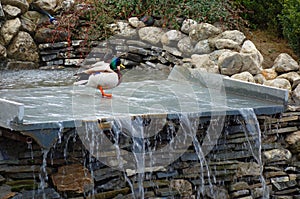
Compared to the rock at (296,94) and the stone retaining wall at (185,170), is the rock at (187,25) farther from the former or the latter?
the stone retaining wall at (185,170)

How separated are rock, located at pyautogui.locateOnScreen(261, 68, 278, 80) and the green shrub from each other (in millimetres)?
710

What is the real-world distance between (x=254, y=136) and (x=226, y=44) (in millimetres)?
2145

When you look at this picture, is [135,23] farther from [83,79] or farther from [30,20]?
[83,79]

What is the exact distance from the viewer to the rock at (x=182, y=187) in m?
4.66

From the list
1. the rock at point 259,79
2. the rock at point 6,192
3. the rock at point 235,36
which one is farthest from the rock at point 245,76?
the rock at point 6,192

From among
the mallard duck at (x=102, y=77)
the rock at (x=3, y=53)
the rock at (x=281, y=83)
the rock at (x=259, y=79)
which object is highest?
the mallard duck at (x=102, y=77)

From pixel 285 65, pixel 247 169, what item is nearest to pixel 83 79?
pixel 247 169

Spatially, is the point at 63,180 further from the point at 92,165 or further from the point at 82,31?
the point at 82,31

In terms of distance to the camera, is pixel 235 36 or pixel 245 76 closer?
pixel 245 76

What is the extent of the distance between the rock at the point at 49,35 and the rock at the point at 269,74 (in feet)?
10.5

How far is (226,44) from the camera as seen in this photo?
22.5ft

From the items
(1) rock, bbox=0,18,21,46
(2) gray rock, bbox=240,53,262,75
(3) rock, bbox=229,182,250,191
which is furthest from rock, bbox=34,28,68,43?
(3) rock, bbox=229,182,250,191

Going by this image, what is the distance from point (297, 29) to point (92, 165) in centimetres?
362

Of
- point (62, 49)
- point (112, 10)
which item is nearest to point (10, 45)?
point (62, 49)
